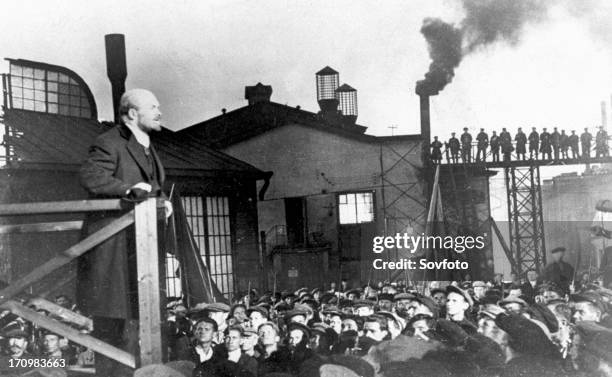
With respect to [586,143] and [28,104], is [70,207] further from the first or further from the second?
[586,143]

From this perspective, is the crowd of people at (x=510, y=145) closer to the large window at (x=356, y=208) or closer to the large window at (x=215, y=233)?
the large window at (x=356, y=208)

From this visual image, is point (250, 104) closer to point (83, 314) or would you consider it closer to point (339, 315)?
point (339, 315)

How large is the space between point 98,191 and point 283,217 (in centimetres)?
1744

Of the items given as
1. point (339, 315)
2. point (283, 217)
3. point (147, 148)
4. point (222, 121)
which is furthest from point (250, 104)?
point (147, 148)

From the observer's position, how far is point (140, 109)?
3.71m

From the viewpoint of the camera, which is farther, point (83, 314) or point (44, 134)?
point (44, 134)

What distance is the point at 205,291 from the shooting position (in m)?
9.30

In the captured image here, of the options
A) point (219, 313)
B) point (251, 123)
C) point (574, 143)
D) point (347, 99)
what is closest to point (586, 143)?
point (574, 143)

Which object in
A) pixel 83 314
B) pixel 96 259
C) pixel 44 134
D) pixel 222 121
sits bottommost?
pixel 83 314

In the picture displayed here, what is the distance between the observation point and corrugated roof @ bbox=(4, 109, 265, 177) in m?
11.3

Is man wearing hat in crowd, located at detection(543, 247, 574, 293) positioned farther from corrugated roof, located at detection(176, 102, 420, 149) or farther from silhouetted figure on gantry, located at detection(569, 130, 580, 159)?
corrugated roof, located at detection(176, 102, 420, 149)

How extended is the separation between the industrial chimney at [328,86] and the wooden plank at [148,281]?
74.2ft

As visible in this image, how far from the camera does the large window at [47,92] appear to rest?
39.9 feet

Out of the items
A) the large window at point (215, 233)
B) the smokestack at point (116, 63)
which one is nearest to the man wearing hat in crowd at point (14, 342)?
the smokestack at point (116, 63)
